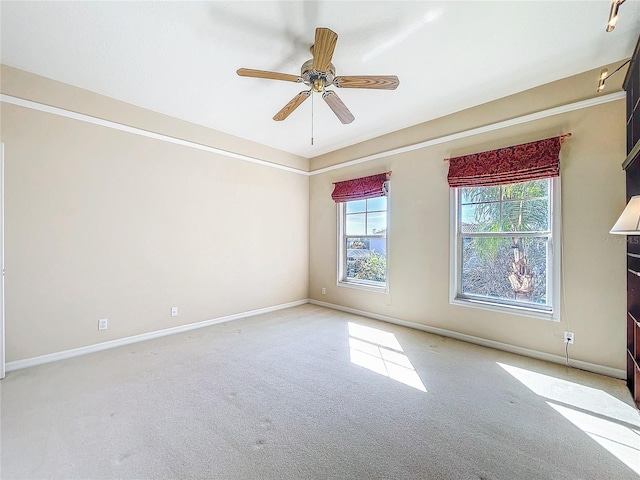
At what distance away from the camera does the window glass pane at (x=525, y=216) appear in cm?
300

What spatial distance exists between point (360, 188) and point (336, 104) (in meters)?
2.06

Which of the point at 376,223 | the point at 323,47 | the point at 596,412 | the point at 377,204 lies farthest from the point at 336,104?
the point at 596,412

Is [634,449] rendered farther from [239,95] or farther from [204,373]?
[239,95]

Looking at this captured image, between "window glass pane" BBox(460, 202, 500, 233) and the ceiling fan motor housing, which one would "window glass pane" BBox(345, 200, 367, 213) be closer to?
"window glass pane" BBox(460, 202, 500, 233)

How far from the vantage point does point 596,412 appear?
206 centimetres

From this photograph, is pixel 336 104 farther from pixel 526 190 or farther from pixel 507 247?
pixel 507 247

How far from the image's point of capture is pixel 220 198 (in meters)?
4.23

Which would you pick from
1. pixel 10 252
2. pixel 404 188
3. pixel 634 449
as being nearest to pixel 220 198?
pixel 10 252

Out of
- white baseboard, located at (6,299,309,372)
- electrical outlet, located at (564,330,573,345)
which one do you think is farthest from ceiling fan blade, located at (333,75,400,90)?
white baseboard, located at (6,299,309,372)

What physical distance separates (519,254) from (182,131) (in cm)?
457

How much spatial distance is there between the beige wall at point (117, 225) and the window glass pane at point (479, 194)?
121 inches

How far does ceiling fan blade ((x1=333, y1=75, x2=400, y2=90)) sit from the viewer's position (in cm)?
220

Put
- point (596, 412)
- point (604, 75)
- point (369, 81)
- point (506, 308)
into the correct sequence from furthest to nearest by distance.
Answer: point (506, 308) → point (604, 75) → point (369, 81) → point (596, 412)

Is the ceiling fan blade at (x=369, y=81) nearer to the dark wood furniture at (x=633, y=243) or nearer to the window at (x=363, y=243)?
the dark wood furniture at (x=633, y=243)
